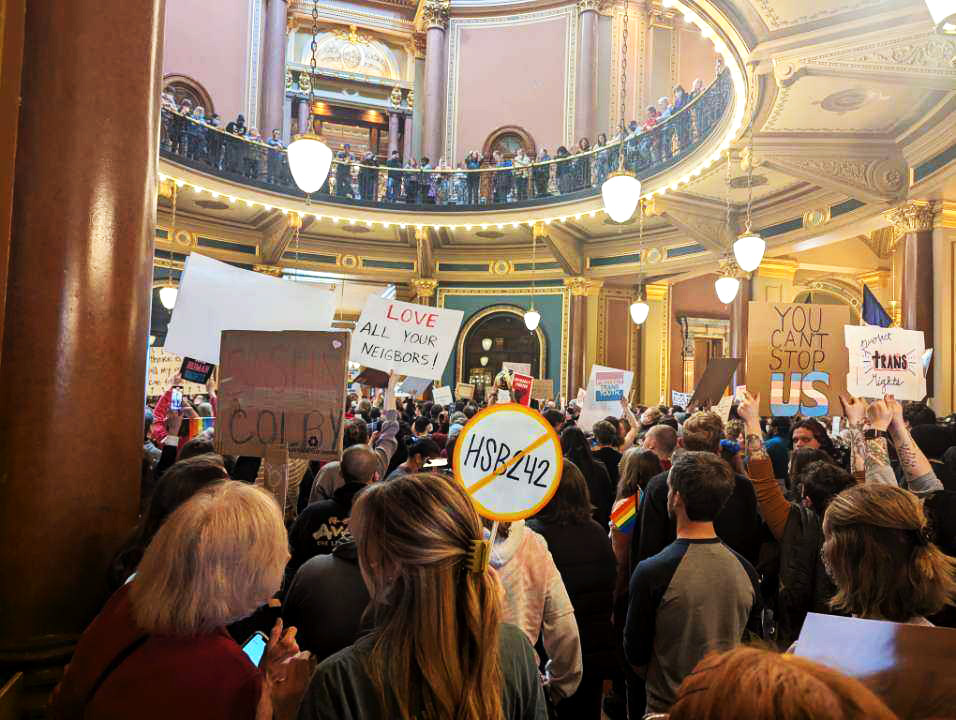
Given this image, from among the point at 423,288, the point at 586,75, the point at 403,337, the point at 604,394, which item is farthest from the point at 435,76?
the point at 403,337

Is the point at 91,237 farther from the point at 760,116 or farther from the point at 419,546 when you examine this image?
the point at 760,116

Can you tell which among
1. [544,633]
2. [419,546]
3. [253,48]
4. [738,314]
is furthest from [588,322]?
[419,546]

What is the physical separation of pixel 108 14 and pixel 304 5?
1966 centimetres

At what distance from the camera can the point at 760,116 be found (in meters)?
8.29

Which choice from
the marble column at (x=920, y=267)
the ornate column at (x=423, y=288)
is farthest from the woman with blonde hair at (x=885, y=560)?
the ornate column at (x=423, y=288)

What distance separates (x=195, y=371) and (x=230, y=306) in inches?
73.5

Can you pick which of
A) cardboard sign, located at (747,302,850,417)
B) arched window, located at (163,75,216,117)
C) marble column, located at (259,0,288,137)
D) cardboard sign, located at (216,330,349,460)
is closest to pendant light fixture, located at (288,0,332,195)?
cardboard sign, located at (216,330,349,460)

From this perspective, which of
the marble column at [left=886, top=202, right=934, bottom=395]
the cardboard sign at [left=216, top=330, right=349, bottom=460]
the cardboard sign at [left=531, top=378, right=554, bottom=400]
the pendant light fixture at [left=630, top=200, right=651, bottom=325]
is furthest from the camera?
the pendant light fixture at [left=630, top=200, right=651, bottom=325]

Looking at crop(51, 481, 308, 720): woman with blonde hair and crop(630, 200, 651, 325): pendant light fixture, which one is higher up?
crop(630, 200, 651, 325): pendant light fixture

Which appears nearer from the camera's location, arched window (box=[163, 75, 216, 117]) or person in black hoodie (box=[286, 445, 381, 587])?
person in black hoodie (box=[286, 445, 381, 587])

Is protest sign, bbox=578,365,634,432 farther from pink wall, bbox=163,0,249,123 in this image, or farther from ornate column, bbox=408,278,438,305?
pink wall, bbox=163,0,249,123

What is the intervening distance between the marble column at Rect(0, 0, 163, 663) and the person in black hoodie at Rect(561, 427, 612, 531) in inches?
124

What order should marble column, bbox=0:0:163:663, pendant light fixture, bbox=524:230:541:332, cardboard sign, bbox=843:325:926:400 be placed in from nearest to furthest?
1. marble column, bbox=0:0:163:663
2. cardboard sign, bbox=843:325:926:400
3. pendant light fixture, bbox=524:230:541:332

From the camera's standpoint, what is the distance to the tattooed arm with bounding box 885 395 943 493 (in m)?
2.95
